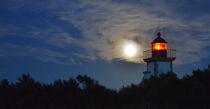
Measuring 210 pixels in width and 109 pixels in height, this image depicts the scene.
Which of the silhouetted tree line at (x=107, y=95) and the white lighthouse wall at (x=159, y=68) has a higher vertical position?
the white lighthouse wall at (x=159, y=68)

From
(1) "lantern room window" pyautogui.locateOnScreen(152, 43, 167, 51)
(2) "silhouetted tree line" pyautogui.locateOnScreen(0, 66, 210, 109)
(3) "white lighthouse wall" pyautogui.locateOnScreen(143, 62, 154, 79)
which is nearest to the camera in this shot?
(2) "silhouetted tree line" pyautogui.locateOnScreen(0, 66, 210, 109)

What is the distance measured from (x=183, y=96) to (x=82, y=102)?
14.4 ft

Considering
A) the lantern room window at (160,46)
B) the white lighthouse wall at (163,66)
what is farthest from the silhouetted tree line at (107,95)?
the lantern room window at (160,46)

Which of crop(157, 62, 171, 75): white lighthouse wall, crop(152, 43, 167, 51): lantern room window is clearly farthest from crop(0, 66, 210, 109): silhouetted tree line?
A: crop(152, 43, 167, 51): lantern room window

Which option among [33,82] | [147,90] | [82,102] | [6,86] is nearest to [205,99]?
[147,90]

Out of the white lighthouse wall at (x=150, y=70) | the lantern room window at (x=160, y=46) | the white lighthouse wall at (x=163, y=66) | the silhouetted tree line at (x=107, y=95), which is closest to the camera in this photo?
the silhouetted tree line at (x=107, y=95)

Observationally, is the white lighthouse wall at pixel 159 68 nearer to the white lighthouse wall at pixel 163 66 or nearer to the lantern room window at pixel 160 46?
the white lighthouse wall at pixel 163 66

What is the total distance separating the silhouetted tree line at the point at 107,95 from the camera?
1667cm

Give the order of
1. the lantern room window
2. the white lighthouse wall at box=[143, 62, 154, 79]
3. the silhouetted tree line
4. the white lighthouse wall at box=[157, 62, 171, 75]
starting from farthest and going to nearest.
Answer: the lantern room window
the white lighthouse wall at box=[143, 62, 154, 79]
the white lighthouse wall at box=[157, 62, 171, 75]
the silhouetted tree line

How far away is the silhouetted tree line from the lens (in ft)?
54.7

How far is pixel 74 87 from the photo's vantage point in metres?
19.3

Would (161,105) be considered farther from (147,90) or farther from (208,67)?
(208,67)

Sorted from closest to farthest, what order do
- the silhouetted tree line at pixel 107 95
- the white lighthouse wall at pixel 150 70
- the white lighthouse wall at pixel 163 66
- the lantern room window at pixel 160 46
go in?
the silhouetted tree line at pixel 107 95, the white lighthouse wall at pixel 163 66, the white lighthouse wall at pixel 150 70, the lantern room window at pixel 160 46

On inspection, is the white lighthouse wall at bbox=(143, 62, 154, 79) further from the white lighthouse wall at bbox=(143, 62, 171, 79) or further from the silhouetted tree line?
the silhouetted tree line
